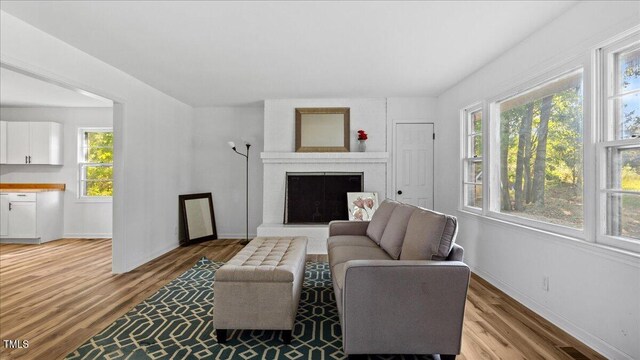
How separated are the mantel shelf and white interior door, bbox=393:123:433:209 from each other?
32 cm

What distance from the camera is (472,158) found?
3719 mm

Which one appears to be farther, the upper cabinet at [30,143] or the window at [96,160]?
the window at [96,160]

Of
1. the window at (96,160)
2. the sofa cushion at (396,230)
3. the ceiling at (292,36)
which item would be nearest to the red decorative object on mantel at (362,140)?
the ceiling at (292,36)

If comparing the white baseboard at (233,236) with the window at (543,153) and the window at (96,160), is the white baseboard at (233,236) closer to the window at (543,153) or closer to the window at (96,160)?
the window at (96,160)

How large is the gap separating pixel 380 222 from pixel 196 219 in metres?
3.47

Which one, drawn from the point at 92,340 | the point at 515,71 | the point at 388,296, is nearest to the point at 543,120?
the point at 515,71

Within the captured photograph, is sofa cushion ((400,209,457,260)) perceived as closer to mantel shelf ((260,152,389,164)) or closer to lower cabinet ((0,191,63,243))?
mantel shelf ((260,152,389,164))

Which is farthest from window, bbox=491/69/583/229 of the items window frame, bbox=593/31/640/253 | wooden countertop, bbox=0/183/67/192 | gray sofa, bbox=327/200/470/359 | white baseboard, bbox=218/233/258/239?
wooden countertop, bbox=0/183/67/192

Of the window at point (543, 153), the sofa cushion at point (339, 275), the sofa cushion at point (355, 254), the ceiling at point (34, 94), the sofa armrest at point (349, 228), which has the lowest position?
the sofa cushion at point (339, 275)

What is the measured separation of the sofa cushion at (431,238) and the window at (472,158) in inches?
75.9

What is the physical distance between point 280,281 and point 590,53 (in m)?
2.63

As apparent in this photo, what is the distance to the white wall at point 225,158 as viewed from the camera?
539 cm

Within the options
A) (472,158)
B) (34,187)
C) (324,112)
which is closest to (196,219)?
(324,112)

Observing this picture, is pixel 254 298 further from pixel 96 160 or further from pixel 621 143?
pixel 96 160
